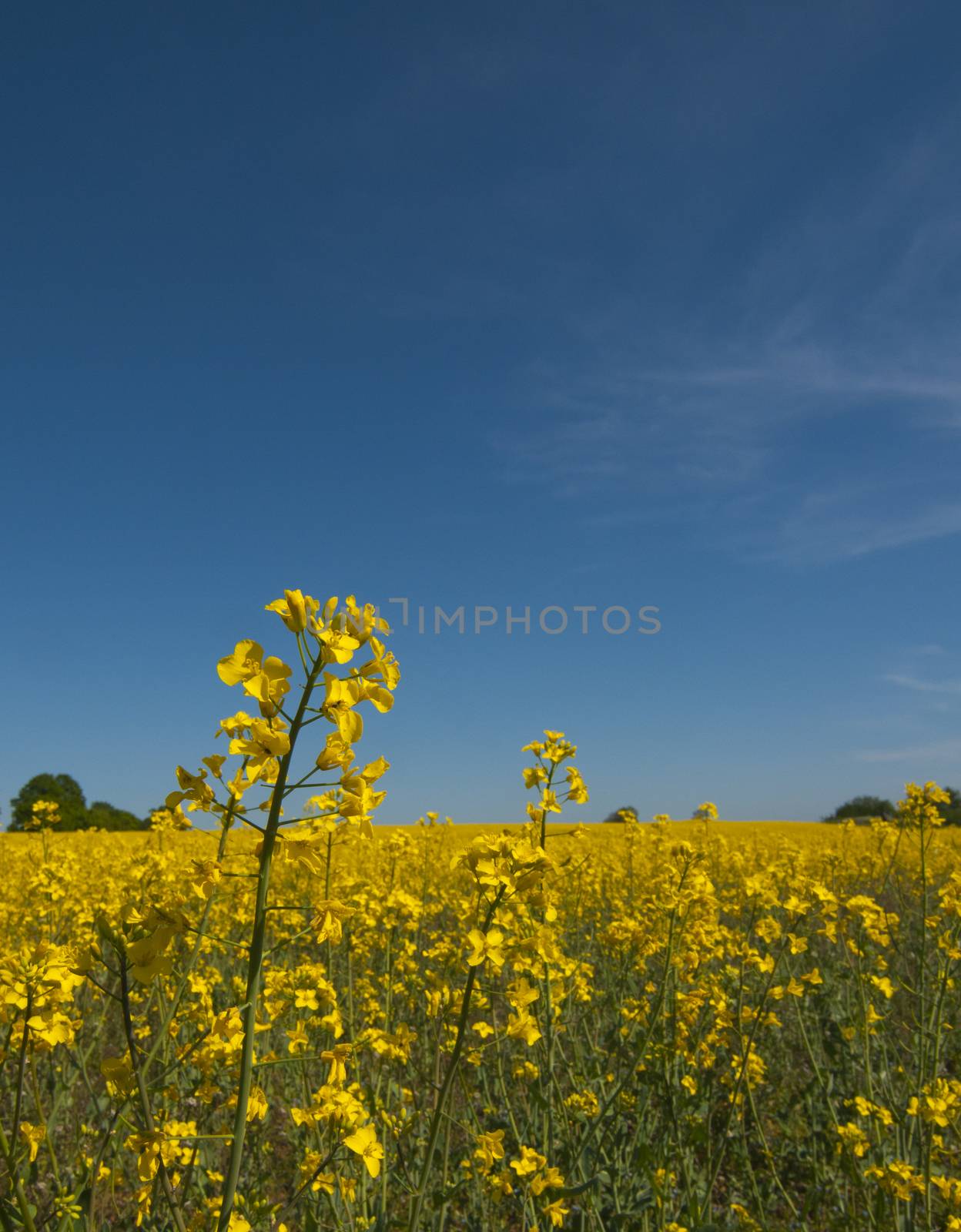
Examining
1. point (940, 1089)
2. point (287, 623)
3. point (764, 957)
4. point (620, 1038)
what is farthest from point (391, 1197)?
point (287, 623)

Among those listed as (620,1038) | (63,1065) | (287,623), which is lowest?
(63,1065)

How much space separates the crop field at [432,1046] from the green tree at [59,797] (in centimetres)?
3430

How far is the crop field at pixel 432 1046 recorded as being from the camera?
5.63 ft

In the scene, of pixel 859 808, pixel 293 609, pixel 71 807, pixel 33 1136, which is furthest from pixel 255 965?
pixel 859 808

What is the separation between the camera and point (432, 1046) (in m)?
5.38

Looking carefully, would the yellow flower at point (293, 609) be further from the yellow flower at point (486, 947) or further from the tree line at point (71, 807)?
the tree line at point (71, 807)

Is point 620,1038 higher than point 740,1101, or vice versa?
point 620,1038

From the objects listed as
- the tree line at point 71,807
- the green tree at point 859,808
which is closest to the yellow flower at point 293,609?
the tree line at point 71,807

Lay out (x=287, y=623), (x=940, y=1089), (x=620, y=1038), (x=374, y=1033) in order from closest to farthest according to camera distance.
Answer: (x=287, y=623), (x=374, y=1033), (x=940, y=1089), (x=620, y=1038)

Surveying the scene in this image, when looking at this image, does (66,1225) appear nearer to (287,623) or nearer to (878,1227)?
(287,623)

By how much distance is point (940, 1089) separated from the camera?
11.0ft

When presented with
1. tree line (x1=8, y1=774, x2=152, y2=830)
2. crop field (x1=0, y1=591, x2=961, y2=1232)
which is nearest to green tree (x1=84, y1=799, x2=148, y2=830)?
tree line (x1=8, y1=774, x2=152, y2=830)

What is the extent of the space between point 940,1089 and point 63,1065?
454 centimetres

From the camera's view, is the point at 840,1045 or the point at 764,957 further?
the point at 840,1045
